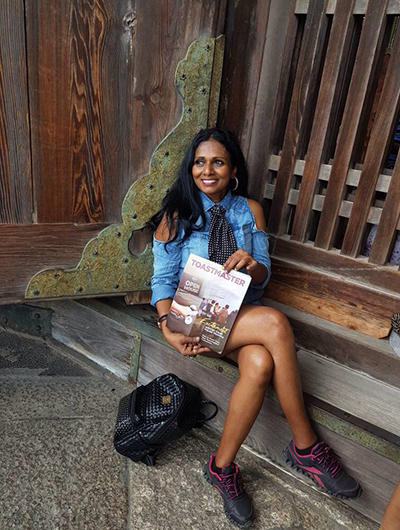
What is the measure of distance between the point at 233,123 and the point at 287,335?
3.73 feet

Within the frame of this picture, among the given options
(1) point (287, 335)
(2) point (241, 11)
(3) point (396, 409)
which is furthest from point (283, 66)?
(3) point (396, 409)

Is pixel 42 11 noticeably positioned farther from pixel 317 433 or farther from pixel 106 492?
pixel 317 433

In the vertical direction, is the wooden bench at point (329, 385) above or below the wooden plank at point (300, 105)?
below

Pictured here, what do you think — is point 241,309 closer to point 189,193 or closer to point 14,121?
point 189,193

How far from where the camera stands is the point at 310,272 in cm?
204

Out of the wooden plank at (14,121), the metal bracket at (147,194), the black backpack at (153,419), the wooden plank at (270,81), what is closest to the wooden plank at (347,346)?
the black backpack at (153,419)

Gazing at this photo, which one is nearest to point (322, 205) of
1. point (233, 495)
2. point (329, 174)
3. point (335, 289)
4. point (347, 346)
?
point (329, 174)

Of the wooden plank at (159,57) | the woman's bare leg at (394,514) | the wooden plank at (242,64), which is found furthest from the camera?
the wooden plank at (242,64)

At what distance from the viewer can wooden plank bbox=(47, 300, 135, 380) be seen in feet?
7.87

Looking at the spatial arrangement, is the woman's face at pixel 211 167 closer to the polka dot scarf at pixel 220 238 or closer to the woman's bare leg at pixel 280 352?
the polka dot scarf at pixel 220 238

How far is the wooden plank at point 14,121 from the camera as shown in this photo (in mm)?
1428

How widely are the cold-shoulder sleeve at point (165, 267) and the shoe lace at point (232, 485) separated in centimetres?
80

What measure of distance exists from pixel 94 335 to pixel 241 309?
3.83ft

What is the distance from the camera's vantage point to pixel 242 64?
6.56 ft
